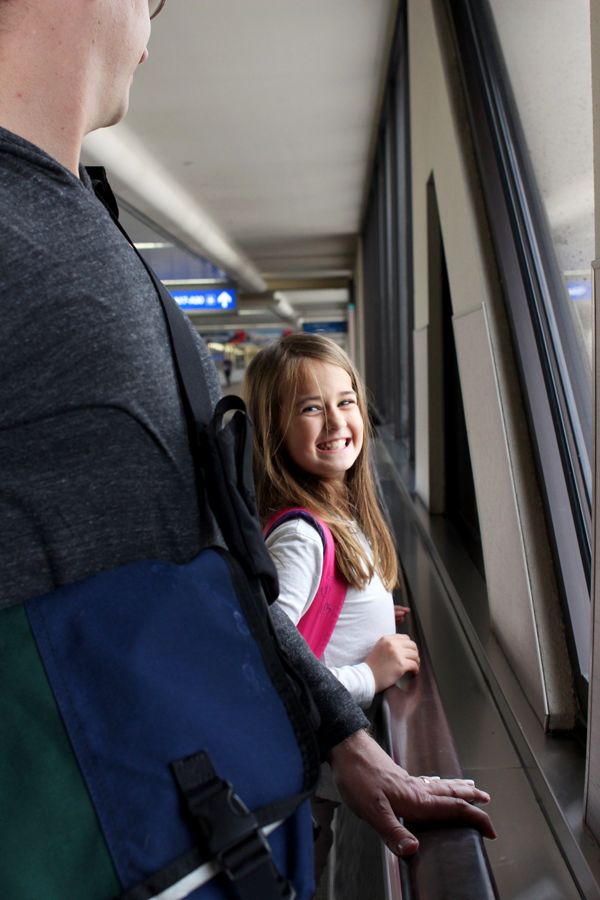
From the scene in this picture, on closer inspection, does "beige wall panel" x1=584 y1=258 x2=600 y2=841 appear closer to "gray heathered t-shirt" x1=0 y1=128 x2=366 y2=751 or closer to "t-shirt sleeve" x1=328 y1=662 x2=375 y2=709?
"t-shirt sleeve" x1=328 y1=662 x2=375 y2=709

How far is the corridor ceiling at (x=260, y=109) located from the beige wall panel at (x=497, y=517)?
3378 millimetres


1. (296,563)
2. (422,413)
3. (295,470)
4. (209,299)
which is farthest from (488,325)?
(209,299)

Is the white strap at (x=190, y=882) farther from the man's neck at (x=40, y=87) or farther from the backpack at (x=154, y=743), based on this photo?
the man's neck at (x=40, y=87)

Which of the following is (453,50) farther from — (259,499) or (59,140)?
(59,140)

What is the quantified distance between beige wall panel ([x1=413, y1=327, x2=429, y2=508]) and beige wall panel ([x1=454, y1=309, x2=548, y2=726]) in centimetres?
111

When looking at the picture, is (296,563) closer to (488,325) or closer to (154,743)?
(154,743)

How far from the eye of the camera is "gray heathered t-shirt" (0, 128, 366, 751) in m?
0.59

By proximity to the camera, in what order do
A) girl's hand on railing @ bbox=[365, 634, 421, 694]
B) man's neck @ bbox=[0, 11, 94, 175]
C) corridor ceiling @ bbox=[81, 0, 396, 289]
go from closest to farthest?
1. man's neck @ bbox=[0, 11, 94, 175]
2. girl's hand on railing @ bbox=[365, 634, 421, 694]
3. corridor ceiling @ bbox=[81, 0, 396, 289]

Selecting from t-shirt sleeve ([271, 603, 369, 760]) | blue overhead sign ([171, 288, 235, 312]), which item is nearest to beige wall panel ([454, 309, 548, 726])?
t-shirt sleeve ([271, 603, 369, 760])

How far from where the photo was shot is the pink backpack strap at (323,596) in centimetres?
132

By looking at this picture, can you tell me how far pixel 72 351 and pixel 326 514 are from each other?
941mm

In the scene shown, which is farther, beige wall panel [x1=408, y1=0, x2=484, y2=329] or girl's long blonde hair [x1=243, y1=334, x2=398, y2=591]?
beige wall panel [x1=408, y1=0, x2=484, y2=329]

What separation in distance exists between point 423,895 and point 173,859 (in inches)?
19.5

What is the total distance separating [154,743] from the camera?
1.82 feet
